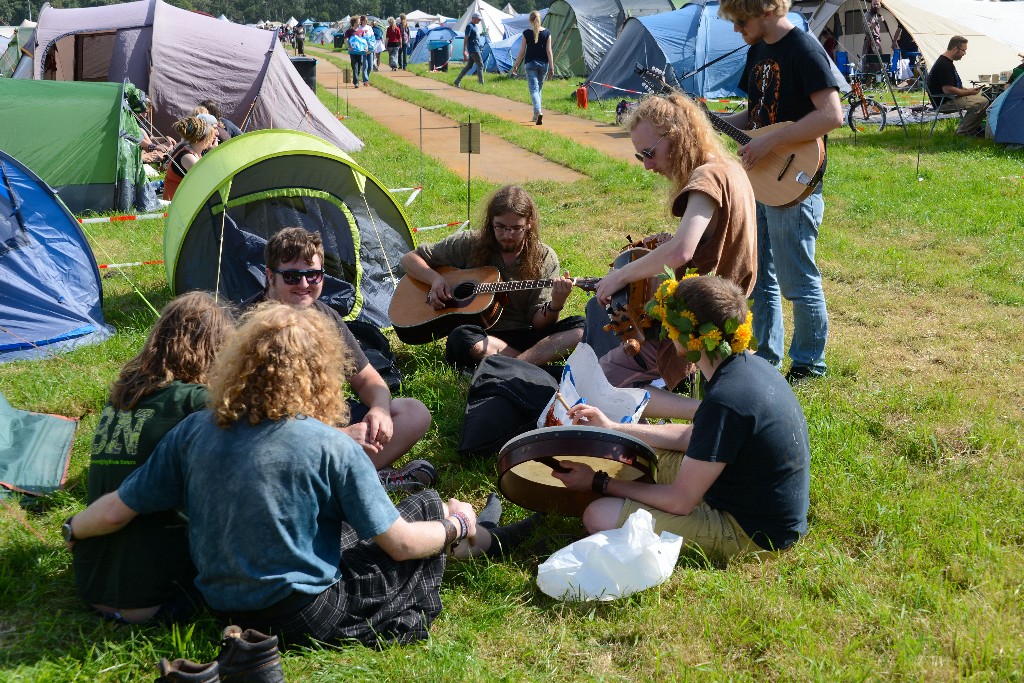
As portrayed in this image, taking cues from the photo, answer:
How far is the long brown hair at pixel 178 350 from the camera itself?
2.94 metres

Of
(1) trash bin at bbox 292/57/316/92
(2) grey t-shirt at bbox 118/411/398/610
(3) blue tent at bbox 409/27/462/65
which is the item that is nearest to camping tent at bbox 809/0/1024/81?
(1) trash bin at bbox 292/57/316/92

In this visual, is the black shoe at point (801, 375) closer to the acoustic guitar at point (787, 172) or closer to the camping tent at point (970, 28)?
the acoustic guitar at point (787, 172)

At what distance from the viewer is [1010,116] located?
11773 mm

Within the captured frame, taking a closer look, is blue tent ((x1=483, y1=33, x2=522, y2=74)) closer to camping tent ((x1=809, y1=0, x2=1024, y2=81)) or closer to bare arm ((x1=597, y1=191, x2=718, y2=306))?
camping tent ((x1=809, y1=0, x2=1024, y2=81))

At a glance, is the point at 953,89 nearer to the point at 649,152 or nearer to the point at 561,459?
the point at 649,152

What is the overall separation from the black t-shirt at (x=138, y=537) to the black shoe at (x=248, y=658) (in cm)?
52

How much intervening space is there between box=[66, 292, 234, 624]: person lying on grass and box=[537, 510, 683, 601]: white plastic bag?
1.21 m

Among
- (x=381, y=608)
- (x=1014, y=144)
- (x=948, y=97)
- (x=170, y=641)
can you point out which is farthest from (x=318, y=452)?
(x=948, y=97)

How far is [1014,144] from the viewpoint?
464 inches

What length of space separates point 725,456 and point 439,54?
29019 mm

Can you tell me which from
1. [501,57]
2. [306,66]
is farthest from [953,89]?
[501,57]

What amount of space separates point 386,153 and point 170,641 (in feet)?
35.5

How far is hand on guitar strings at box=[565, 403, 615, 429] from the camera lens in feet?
11.2

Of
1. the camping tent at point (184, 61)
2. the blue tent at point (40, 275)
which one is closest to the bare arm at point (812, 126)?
the blue tent at point (40, 275)
